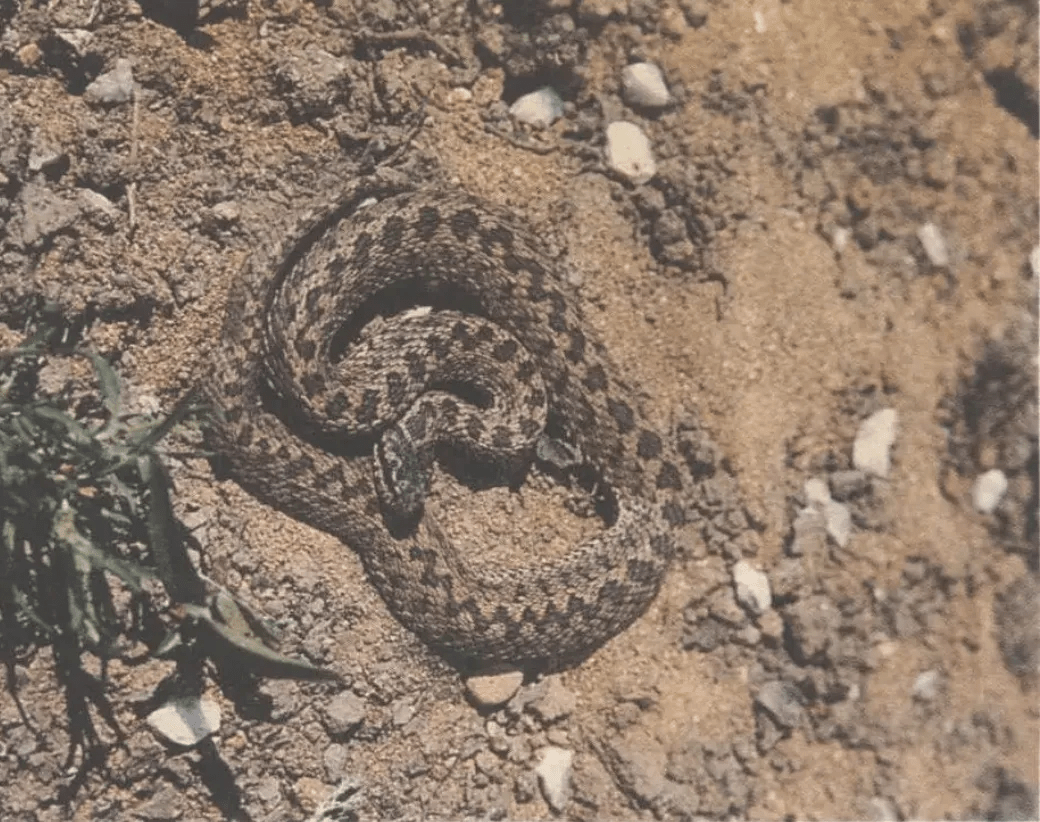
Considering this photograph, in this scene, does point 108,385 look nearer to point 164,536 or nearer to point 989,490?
point 164,536

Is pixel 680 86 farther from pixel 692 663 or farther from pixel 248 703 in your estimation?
pixel 248 703

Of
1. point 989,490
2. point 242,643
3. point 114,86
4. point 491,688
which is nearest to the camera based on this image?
point 242,643

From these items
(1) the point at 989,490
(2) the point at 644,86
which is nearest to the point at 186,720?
(2) the point at 644,86

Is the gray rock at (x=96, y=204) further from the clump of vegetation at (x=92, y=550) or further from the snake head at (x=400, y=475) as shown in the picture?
the snake head at (x=400, y=475)

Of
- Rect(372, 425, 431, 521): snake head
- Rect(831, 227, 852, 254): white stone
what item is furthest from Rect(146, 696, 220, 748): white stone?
Rect(831, 227, 852, 254): white stone

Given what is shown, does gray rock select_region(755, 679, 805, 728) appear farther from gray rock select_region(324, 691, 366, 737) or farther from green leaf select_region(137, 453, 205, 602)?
green leaf select_region(137, 453, 205, 602)

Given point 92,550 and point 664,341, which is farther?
point 664,341
